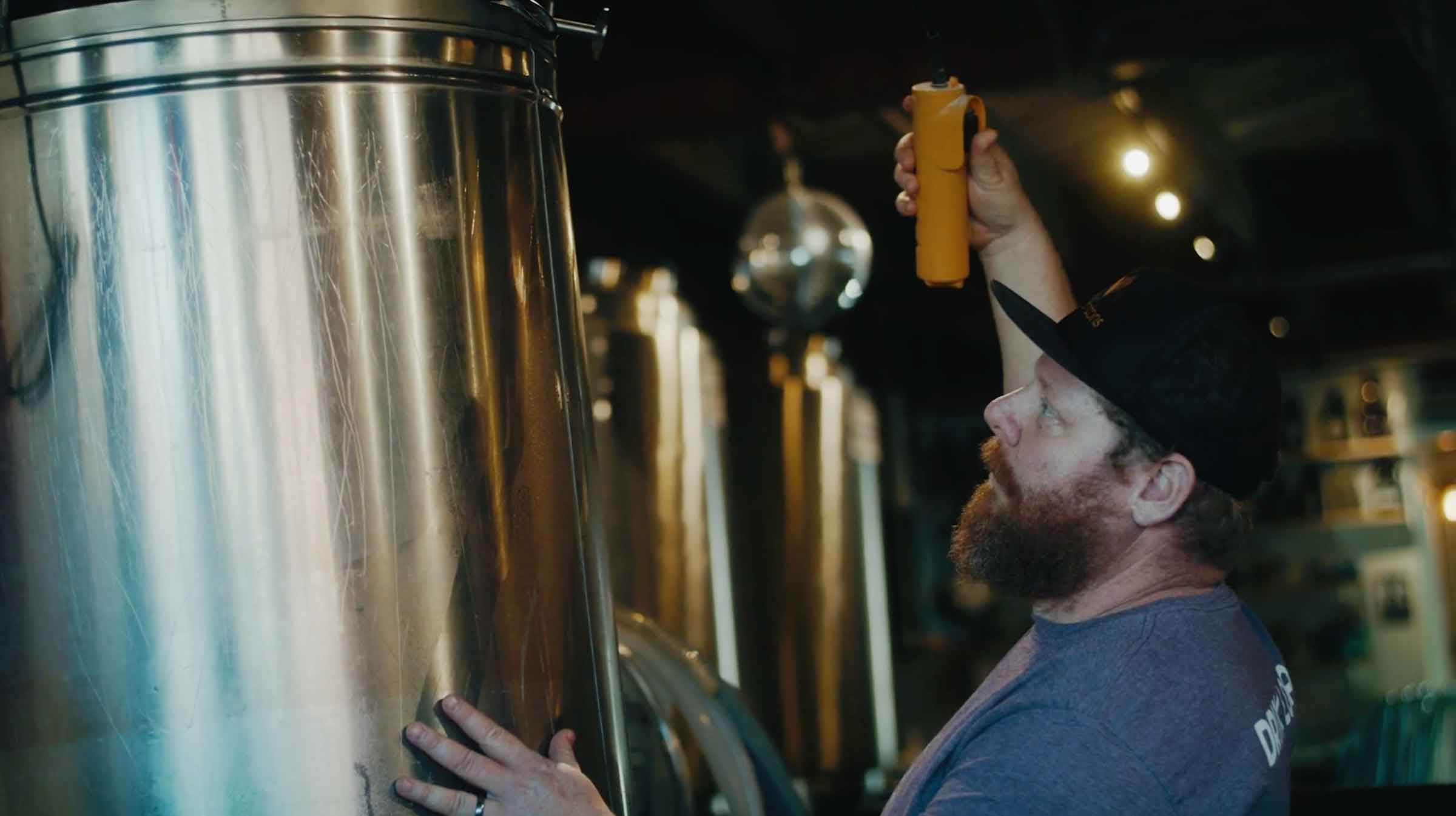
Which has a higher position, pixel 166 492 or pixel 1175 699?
pixel 166 492

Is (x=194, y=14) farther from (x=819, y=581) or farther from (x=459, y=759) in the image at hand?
(x=819, y=581)

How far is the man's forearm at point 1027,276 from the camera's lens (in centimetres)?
193

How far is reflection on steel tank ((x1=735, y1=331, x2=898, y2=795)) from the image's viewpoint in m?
Result: 5.86

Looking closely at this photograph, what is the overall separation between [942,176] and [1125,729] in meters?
0.59

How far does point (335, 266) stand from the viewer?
4.48 feet

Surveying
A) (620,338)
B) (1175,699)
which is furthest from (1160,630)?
(620,338)

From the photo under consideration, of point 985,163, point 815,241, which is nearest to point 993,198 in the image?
point 985,163

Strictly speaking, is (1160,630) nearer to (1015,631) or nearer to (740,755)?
(740,755)

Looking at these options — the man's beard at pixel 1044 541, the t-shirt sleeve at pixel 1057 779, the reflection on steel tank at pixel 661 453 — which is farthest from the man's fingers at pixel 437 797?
the reflection on steel tank at pixel 661 453

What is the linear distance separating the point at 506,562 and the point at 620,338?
10.7 feet

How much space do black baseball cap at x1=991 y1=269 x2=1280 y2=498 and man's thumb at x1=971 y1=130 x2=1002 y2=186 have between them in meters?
0.23

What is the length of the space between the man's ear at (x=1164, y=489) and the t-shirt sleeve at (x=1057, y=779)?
0.86ft

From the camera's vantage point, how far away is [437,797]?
134cm

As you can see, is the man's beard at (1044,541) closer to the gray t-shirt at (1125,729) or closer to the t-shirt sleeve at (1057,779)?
the gray t-shirt at (1125,729)
